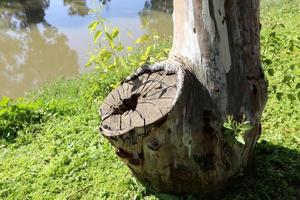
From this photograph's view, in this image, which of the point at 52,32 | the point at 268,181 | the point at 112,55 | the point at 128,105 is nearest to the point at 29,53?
the point at 52,32

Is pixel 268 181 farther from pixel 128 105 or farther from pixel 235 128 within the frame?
pixel 128 105

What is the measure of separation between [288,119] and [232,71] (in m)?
1.40

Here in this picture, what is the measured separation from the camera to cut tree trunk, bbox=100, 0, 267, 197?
7.49ft

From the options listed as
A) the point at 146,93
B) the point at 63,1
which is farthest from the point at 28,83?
the point at 63,1

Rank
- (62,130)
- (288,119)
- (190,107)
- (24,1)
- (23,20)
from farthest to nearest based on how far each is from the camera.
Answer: (24,1)
(23,20)
(62,130)
(288,119)
(190,107)

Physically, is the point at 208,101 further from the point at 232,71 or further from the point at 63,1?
the point at 63,1

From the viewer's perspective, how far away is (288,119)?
141 inches

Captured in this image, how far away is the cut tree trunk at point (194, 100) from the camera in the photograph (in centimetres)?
228

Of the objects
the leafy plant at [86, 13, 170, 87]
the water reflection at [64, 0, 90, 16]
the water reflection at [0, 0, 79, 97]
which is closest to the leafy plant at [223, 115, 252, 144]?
the leafy plant at [86, 13, 170, 87]

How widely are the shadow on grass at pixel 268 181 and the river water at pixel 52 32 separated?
4900 mm

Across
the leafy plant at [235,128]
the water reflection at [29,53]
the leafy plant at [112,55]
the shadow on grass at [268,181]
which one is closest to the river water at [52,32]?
the water reflection at [29,53]

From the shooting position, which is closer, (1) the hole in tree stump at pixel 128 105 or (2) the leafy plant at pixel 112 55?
(1) the hole in tree stump at pixel 128 105

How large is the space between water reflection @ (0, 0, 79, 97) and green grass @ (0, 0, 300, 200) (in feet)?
16.1

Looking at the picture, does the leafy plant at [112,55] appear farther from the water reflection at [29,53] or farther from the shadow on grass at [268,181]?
the water reflection at [29,53]
